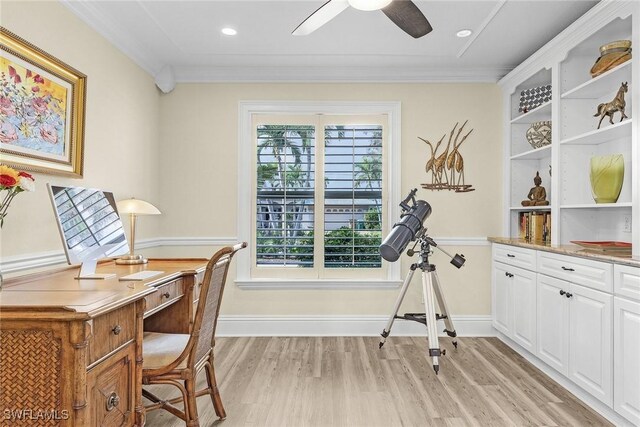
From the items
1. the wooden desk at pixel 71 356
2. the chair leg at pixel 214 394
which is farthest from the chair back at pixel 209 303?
the wooden desk at pixel 71 356

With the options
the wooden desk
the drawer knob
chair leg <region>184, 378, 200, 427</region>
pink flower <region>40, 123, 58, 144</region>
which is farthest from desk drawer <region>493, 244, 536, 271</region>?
pink flower <region>40, 123, 58, 144</region>

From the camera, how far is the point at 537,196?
3.49 meters

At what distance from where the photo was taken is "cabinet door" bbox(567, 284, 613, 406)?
7.18ft

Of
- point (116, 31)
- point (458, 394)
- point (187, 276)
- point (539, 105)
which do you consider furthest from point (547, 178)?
point (116, 31)

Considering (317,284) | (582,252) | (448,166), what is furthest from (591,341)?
→ (317,284)

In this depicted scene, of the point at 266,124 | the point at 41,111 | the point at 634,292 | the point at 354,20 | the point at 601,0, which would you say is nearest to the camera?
the point at 634,292

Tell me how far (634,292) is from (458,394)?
4.02ft

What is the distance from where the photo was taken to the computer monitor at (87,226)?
186 centimetres

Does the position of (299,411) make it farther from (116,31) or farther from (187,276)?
(116,31)

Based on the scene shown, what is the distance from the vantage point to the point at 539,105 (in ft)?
11.1

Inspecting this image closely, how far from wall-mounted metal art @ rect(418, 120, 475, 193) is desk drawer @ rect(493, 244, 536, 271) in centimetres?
65

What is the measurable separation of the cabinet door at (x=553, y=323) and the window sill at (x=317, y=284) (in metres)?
1.29

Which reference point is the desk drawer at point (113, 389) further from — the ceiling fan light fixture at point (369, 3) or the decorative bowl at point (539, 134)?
the decorative bowl at point (539, 134)

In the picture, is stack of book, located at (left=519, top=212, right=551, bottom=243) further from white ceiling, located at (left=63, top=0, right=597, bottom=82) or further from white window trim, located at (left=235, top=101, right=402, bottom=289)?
white ceiling, located at (left=63, top=0, right=597, bottom=82)
